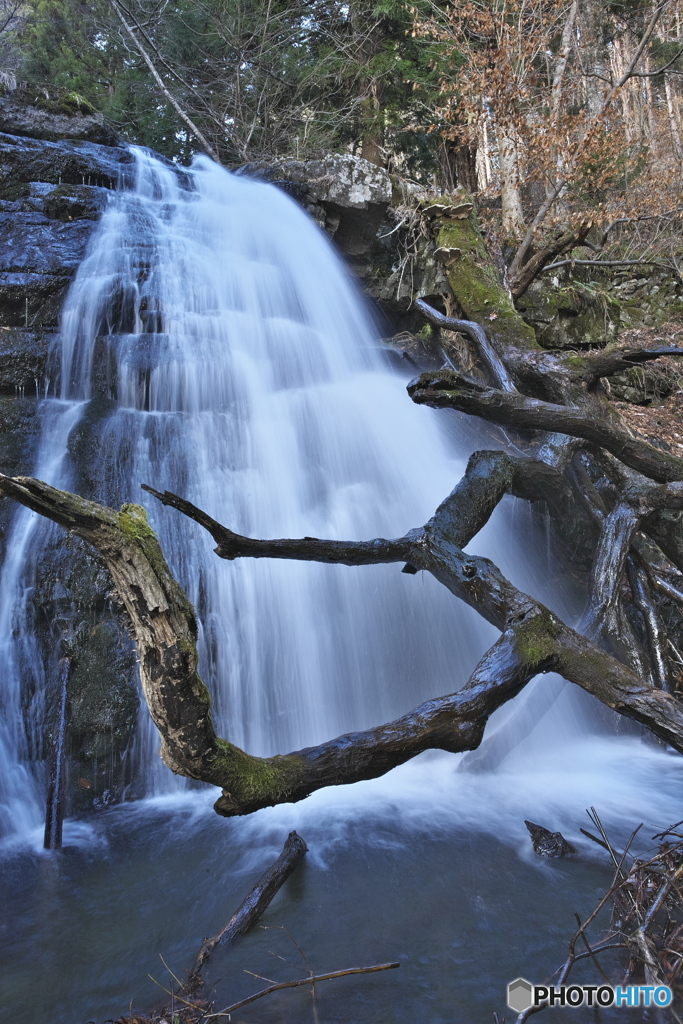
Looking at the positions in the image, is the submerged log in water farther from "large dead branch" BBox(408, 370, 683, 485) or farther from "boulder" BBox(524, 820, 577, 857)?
"large dead branch" BBox(408, 370, 683, 485)

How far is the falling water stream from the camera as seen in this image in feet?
10.3

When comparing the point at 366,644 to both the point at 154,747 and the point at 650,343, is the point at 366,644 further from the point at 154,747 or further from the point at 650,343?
the point at 650,343

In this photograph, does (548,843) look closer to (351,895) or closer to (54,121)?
(351,895)

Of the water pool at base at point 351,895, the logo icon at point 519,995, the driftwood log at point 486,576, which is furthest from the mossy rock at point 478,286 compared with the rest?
the logo icon at point 519,995

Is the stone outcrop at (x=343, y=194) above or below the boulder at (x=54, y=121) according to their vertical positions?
below

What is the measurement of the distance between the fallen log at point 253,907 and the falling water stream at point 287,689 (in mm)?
87

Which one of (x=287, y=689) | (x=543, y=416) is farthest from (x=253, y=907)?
(x=543, y=416)

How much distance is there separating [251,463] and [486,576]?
4324 mm

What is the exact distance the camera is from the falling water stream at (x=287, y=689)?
10.3 ft

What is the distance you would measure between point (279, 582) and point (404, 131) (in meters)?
10.9

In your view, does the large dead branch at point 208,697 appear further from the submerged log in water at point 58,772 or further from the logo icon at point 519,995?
the submerged log in water at point 58,772

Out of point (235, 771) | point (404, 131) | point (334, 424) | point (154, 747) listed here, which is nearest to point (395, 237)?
point (404, 131)

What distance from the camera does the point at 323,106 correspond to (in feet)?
47.2

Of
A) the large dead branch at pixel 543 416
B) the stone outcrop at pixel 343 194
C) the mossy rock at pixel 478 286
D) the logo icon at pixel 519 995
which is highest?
the stone outcrop at pixel 343 194
